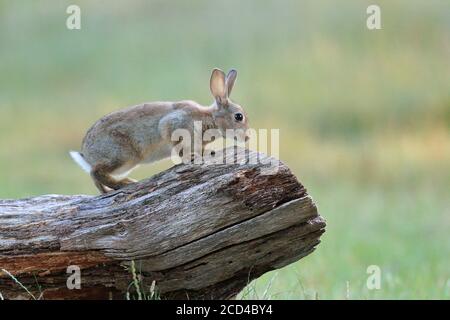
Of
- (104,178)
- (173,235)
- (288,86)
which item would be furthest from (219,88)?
(288,86)

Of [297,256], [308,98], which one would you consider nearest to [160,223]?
[297,256]

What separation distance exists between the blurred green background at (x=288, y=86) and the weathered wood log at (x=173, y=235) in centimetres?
597

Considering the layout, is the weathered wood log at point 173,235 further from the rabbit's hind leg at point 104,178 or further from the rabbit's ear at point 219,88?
the rabbit's ear at point 219,88

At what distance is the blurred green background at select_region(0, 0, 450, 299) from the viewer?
1571cm

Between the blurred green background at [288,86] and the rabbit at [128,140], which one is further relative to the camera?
the blurred green background at [288,86]

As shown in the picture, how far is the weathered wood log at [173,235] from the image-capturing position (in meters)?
6.13

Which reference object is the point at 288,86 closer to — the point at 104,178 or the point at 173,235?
the point at 104,178

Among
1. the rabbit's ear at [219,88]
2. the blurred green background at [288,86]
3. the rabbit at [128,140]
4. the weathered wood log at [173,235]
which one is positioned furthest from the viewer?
the blurred green background at [288,86]

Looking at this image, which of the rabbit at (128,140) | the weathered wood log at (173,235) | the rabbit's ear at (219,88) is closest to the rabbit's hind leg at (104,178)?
the rabbit at (128,140)

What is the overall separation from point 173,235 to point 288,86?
1434 centimetres

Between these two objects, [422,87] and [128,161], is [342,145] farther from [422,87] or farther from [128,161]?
[128,161]

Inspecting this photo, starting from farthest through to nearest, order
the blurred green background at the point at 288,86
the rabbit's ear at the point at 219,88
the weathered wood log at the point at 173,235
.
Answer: the blurred green background at the point at 288,86, the rabbit's ear at the point at 219,88, the weathered wood log at the point at 173,235

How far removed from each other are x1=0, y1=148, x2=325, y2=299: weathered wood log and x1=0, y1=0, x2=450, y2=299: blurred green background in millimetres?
5973
